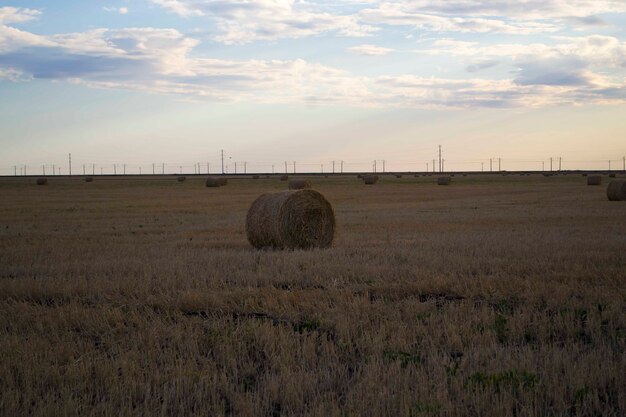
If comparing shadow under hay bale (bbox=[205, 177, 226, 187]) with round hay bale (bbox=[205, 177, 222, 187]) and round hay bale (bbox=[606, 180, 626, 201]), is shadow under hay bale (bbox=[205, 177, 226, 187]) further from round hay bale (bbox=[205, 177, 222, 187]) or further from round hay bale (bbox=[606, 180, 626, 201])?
round hay bale (bbox=[606, 180, 626, 201])

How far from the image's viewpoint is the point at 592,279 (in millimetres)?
10312

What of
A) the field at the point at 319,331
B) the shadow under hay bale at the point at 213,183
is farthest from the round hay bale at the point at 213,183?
the field at the point at 319,331

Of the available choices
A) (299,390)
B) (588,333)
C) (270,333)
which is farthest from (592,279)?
(299,390)

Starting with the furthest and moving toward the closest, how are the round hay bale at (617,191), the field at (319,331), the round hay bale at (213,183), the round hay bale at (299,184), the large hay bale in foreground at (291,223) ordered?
1. the round hay bale at (213,183)
2. the round hay bale at (299,184)
3. the round hay bale at (617,191)
4. the large hay bale in foreground at (291,223)
5. the field at (319,331)

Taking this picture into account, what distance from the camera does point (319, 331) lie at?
764cm

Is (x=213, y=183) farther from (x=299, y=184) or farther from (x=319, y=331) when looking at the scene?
(x=319, y=331)

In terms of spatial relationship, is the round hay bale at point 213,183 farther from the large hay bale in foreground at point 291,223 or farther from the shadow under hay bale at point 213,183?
the large hay bale in foreground at point 291,223

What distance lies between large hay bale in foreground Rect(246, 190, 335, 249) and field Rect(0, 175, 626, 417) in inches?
69.9

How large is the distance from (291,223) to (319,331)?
8.90 metres

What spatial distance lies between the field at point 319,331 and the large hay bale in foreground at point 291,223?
1.77m

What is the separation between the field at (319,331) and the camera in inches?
218

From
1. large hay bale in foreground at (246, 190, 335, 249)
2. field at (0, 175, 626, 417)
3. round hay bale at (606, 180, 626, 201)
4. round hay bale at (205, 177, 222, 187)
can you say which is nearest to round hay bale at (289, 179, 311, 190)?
round hay bale at (205, 177, 222, 187)

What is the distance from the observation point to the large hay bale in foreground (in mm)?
16312

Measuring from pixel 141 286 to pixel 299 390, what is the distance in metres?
4.92
